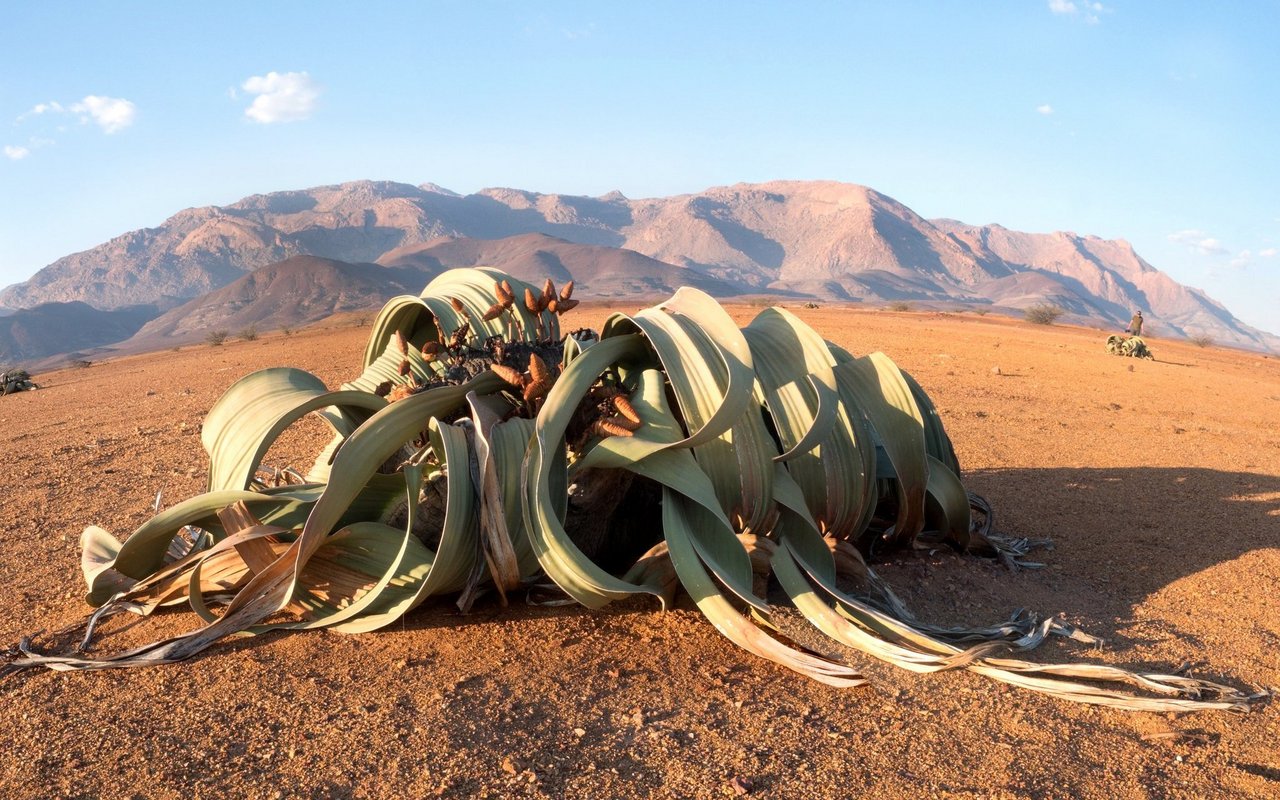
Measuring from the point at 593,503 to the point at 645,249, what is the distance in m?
144

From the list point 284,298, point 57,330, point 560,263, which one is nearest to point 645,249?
point 560,263

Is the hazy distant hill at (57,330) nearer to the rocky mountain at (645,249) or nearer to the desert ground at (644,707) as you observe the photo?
the rocky mountain at (645,249)

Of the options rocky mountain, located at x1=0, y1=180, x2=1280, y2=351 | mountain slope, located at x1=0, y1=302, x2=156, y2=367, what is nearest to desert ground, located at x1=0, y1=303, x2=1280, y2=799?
rocky mountain, located at x1=0, y1=180, x2=1280, y2=351

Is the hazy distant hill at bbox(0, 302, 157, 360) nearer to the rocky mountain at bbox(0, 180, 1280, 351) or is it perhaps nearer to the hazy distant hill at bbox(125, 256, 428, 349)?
the hazy distant hill at bbox(125, 256, 428, 349)

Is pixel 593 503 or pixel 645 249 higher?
pixel 645 249

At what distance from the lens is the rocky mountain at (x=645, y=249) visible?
111500 mm

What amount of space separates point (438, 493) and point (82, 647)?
0.94m

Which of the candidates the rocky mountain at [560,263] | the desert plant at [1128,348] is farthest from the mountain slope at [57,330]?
the desert plant at [1128,348]

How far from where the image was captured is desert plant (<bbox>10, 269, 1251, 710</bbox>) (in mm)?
2062

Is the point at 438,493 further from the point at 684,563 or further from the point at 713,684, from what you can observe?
the point at 713,684

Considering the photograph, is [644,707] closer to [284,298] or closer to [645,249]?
[284,298]

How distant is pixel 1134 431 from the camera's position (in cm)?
636

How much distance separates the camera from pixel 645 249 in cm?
14375

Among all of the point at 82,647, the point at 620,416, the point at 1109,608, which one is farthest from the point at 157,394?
the point at 1109,608
